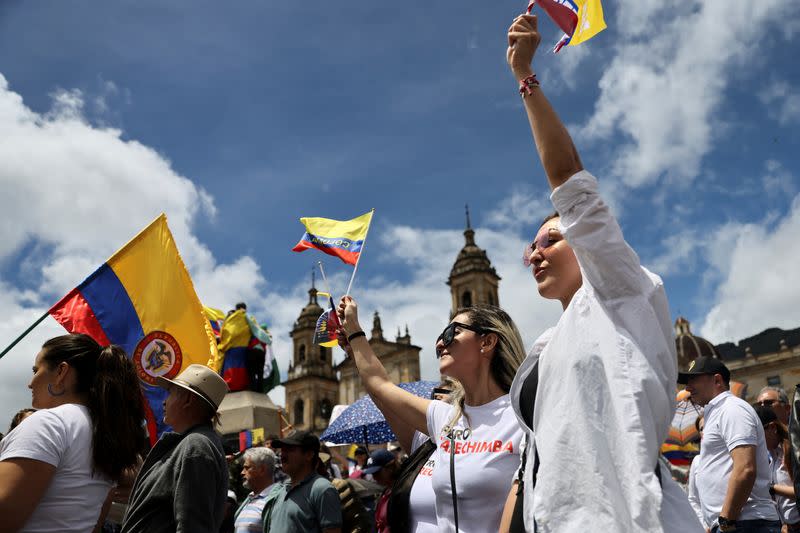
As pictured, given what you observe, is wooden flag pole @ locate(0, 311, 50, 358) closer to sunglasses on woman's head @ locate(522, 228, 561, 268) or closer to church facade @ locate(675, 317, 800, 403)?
sunglasses on woman's head @ locate(522, 228, 561, 268)

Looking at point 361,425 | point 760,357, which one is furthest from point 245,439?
point 760,357

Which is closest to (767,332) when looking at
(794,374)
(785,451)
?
(794,374)

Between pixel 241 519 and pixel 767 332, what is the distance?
75.7 m

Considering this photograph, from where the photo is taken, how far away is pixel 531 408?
6.54 ft

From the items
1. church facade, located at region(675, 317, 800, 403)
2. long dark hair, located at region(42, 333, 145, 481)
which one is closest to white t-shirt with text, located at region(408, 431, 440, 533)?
long dark hair, located at region(42, 333, 145, 481)

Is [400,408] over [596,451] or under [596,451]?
over

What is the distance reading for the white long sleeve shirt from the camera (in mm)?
1552

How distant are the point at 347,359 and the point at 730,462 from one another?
5422cm

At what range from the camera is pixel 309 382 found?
59219 mm

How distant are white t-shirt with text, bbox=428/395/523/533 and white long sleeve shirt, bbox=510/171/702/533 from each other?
80cm

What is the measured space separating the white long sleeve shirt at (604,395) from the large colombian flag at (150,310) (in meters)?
6.06

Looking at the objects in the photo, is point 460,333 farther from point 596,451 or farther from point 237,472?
point 237,472

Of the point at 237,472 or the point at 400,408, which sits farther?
the point at 237,472

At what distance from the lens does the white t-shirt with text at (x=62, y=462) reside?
2.76m
